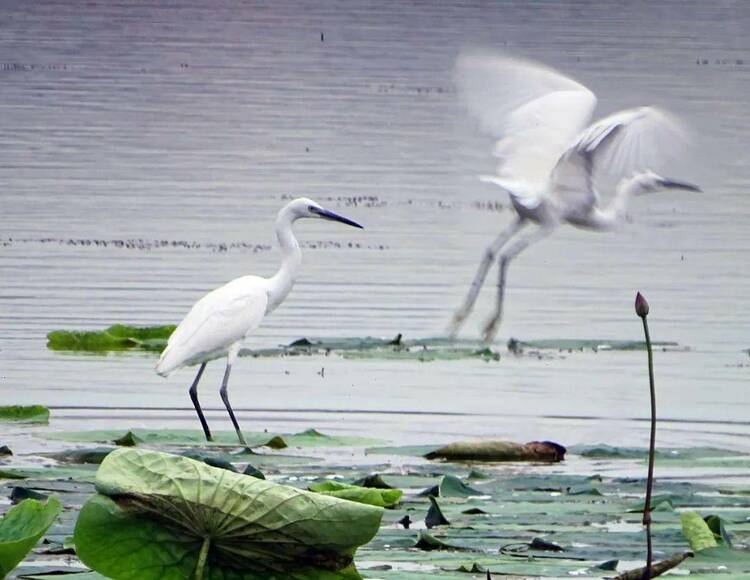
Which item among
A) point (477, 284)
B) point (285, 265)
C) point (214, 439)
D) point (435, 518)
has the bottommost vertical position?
point (214, 439)

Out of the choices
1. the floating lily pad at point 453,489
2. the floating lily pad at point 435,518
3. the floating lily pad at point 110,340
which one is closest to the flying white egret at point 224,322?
the floating lily pad at point 110,340

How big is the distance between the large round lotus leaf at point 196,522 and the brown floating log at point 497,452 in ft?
10.3

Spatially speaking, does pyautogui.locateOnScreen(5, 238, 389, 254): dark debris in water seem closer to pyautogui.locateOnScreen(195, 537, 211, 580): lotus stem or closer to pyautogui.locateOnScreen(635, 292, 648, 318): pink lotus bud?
pyautogui.locateOnScreen(195, 537, 211, 580): lotus stem

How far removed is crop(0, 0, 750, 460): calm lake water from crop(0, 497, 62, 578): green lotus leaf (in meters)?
4.42

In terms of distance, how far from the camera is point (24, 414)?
8672mm

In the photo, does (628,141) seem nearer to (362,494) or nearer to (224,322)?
(224,322)

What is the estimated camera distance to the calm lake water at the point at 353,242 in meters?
9.82

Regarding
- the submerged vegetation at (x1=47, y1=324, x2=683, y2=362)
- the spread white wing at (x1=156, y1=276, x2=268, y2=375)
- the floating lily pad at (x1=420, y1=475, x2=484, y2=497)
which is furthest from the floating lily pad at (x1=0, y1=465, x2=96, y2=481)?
the submerged vegetation at (x1=47, y1=324, x2=683, y2=362)

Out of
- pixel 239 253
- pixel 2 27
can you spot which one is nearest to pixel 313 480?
pixel 239 253

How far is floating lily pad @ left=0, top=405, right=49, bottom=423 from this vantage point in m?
8.66

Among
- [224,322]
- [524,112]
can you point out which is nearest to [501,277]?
[524,112]

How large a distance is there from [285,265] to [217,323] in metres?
0.87

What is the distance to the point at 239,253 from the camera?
50.0 feet

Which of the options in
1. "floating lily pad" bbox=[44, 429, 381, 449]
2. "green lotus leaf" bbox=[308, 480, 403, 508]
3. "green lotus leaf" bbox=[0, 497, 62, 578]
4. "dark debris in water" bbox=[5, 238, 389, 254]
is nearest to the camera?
"green lotus leaf" bbox=[0, 497, 62, 578]
